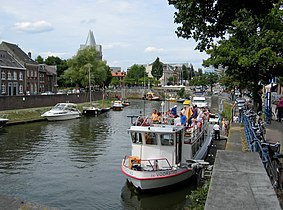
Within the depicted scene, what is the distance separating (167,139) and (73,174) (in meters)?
6.81

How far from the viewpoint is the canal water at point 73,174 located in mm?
17078

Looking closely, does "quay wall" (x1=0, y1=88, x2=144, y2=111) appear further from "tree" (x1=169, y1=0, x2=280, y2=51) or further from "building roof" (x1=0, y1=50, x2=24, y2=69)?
"tree" (x1=169, y1=0, x2=280, y2=51)

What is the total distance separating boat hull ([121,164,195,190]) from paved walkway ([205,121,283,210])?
8.83m

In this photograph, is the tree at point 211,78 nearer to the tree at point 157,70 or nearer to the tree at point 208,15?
the tree at point 157,70

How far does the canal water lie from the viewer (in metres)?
17.1

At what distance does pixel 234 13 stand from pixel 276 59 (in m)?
5.70

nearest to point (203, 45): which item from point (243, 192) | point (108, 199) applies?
point (108, 199)

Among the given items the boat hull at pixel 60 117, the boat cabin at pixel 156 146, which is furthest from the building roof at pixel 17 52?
the boat cabin at pixel 156 146

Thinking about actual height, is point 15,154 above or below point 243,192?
below

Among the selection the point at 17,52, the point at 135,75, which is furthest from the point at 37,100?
the point at 135,75

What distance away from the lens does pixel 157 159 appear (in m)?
18.1

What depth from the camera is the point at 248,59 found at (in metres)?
17.6

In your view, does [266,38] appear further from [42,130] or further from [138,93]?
[138,93]

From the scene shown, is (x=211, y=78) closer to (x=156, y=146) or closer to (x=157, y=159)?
(x=156, y=146)
